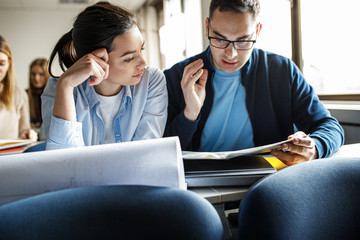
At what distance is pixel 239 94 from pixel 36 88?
9.98 ft

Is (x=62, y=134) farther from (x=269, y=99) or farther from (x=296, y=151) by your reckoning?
(x=269, y=99)

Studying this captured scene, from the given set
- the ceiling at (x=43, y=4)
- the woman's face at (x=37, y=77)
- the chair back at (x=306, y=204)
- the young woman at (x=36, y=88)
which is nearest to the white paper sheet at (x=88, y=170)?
the chair back at (x=306, y=204)

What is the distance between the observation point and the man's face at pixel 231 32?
4.02 feet

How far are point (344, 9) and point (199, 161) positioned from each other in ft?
6.59

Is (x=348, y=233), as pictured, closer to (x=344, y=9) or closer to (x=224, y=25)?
(x=224, y=25)

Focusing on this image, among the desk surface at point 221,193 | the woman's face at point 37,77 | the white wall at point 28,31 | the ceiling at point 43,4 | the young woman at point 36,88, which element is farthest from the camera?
the white wall at point 28,31

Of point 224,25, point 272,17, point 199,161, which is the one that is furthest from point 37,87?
point 199,161

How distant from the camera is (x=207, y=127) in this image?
139 cm

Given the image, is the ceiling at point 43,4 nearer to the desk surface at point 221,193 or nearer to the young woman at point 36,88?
the young woman at point 36,88

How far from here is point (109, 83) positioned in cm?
126

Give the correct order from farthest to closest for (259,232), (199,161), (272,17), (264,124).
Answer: (272,17)
(264,124)
(199,161)
(259,232)

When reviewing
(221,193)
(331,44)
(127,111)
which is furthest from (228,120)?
(331,44)

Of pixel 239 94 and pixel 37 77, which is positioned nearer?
pixel 239 94

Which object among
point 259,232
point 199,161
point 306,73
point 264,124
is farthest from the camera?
point 306,73
